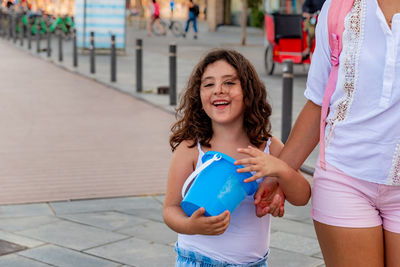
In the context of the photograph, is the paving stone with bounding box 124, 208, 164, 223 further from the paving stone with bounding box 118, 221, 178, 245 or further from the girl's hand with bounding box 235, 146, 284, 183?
the girl's hand with bounding box 235, 146, 284, 183

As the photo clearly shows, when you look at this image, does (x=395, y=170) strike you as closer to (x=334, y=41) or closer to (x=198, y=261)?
(x=334, y=41)

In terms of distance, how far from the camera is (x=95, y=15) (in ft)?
76.4

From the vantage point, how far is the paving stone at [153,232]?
495 cm

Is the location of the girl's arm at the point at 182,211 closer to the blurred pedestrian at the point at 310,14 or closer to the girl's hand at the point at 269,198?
the girl's hand at the point at 269,198

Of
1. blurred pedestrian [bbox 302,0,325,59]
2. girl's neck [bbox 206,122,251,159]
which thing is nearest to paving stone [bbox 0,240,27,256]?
girl's neck [bbox 206,122,251,159]

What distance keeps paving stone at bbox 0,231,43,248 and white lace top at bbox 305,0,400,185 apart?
2.86m

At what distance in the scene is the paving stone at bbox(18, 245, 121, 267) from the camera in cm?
438

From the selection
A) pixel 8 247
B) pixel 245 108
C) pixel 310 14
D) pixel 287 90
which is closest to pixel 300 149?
pixel 245 108

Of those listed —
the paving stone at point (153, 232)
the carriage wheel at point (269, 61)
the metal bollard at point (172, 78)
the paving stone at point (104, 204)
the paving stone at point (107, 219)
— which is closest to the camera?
the paving stone at point (153, 232)

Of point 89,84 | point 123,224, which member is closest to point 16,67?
point 89,84

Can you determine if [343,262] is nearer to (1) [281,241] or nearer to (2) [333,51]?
(2) [333,51]

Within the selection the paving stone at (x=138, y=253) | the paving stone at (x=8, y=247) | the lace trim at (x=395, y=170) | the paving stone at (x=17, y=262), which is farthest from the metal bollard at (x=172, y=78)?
the lace trim at (x=395, y=170)

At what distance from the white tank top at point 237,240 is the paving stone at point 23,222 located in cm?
280

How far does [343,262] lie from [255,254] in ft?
1.24
